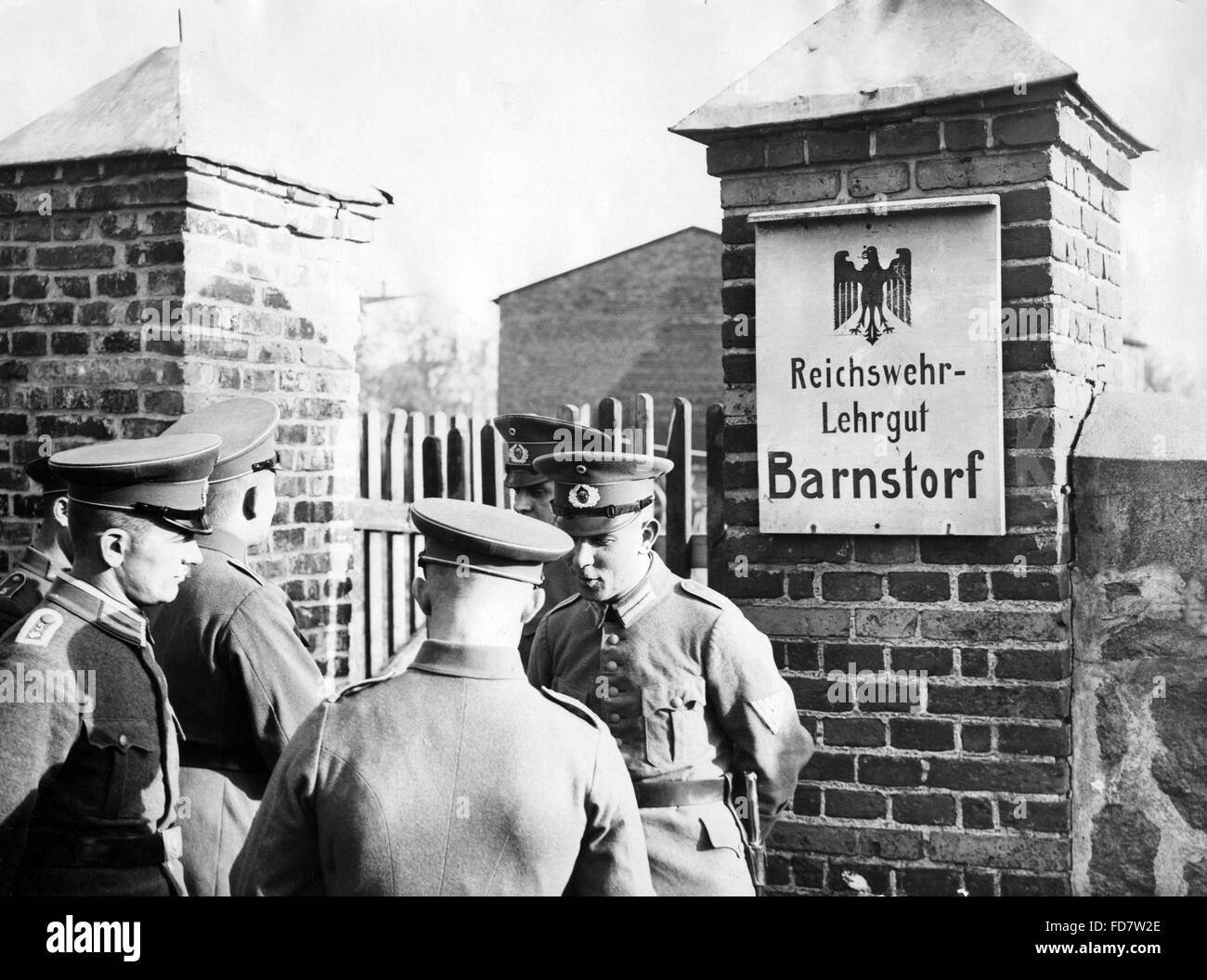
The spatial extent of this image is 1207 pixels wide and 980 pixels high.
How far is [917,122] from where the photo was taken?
Result: 3.83 meters

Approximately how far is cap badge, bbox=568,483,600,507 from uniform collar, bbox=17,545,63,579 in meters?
1.49

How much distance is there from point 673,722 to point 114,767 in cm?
131

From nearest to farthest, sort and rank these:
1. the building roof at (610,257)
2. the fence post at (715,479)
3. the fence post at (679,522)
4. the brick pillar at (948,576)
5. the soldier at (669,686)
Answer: the soldier at (669,686), the brick pillar at (948,576), the fence post at (715,479), the fence post at (679,522), the building roof at (610,257)

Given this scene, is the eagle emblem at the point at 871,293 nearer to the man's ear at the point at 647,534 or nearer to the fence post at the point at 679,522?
the man's ear at the point at 647,534

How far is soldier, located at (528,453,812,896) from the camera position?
128 inches

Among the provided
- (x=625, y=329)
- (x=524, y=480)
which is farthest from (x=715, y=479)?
(x=625, y=329)

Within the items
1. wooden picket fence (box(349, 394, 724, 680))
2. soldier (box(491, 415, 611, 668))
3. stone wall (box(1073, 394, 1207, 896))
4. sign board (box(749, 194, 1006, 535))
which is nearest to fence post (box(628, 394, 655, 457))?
wooden picket fence (box(349, 394, 724, 680))

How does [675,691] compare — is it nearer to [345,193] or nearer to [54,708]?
[54,708]

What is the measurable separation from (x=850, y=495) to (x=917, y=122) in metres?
1.09

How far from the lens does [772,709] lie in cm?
335

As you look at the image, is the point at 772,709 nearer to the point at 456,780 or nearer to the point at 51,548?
the point at 456,780

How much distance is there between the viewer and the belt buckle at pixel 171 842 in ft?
9.18

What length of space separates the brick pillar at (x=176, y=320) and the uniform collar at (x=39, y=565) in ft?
2.11

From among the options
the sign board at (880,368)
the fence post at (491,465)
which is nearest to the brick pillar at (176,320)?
the fence post at (491,465)
